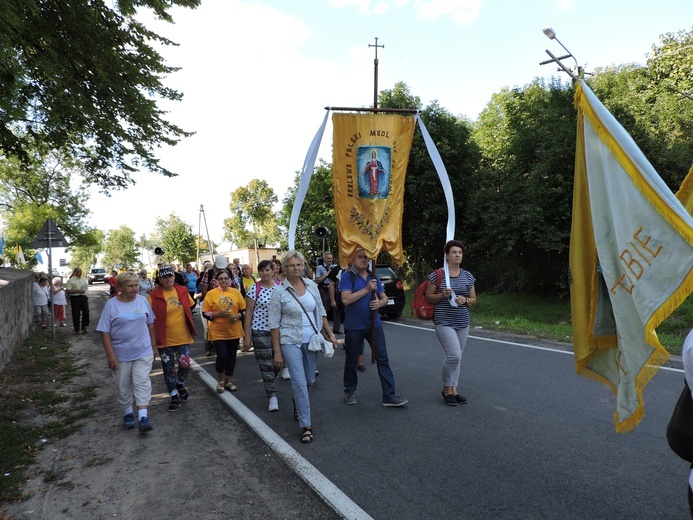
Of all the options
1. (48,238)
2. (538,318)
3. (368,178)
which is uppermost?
(368,178)

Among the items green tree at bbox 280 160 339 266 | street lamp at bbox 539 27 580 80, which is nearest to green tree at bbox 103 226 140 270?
green tree at bbox 280 160 339 266

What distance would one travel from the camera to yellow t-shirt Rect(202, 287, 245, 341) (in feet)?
Result: 19.7

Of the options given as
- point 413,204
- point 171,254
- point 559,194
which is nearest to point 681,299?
point 559,194

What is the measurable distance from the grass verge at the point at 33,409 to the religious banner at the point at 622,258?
168 inches

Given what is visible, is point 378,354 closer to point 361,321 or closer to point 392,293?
point 361,321

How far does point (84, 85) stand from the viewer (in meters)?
8.12

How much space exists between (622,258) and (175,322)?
5.01 meters

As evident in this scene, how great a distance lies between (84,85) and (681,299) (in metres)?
9.23

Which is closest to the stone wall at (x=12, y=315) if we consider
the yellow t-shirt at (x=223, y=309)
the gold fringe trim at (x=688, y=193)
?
the yellow t-shirt at (x=223, y=309)

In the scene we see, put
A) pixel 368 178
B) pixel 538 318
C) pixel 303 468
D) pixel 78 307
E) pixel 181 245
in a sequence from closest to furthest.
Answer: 1. pixel 303 468
2. pixel 368 178
3. pixel 78 307
4. pixel 538 318
5. pixel 181 245

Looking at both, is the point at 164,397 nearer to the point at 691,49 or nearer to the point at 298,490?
the point at 298,490

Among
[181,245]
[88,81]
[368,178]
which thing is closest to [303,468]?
[368,178]

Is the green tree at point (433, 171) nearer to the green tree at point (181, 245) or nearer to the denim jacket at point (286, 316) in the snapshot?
the denim jacket at point (286, 316)

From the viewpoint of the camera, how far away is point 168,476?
3.87 m
